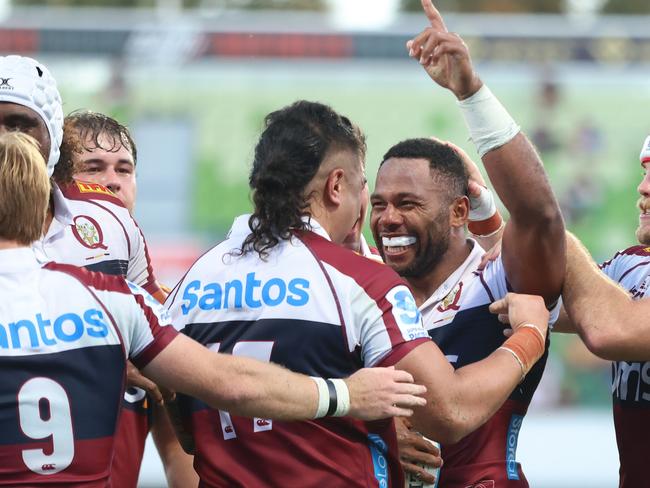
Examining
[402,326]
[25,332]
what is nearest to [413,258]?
[402,326]

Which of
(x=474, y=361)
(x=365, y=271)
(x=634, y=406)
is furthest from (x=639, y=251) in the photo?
(x=365, y=271)

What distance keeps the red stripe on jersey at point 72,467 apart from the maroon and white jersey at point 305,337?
417 millimetres

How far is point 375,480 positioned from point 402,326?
537 millimetres

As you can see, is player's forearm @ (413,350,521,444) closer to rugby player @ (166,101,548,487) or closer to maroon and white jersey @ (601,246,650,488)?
rugby player @ (166,101,548,487)

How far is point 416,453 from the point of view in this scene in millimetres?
4277

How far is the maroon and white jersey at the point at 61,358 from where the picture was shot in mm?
3498

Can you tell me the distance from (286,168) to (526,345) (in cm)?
103

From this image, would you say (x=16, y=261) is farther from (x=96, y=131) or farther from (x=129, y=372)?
(x=96, y=131)

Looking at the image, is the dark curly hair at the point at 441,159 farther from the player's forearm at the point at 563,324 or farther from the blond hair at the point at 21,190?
the blond hair at the point at 21,190

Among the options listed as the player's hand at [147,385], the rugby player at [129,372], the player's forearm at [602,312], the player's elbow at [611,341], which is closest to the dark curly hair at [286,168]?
the player's hand at [147,385]

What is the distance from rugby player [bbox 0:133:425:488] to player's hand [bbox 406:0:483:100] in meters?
1.11

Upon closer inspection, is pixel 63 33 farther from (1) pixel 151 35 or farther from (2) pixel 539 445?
(2) pixel 539 445

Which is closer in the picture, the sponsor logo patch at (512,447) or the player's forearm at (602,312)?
the player's forearm at (602,312)

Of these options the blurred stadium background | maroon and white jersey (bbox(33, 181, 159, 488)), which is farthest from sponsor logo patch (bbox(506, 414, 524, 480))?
the blurred stadium background
